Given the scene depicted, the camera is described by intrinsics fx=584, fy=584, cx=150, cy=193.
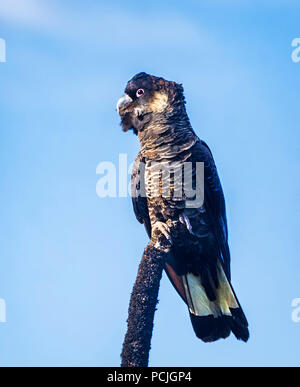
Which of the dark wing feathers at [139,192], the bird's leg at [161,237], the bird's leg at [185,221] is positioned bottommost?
the bird's leg at [161,237]

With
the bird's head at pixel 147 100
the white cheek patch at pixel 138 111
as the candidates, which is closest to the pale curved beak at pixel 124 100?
the bird's head at pixel 147 100

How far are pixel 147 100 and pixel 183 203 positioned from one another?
109 centimetres

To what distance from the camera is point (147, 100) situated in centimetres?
538

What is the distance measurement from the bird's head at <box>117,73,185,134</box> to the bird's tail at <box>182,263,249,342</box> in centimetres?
146

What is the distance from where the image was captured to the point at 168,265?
17.3ft

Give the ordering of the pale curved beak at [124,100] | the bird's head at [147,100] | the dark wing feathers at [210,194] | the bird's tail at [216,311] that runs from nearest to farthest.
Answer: the bird's tail at [216,311] < the dark wing feathers at [210,194] < the bird's head at [147,100] < the pale curved beak at [124,100]

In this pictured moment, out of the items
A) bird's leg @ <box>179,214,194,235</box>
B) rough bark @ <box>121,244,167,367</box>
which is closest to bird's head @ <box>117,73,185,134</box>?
bird's leg @ <box>179,214,194,235</box>

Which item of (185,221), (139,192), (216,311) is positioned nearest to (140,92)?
(139,192)

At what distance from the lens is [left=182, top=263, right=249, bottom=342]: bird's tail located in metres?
4.87

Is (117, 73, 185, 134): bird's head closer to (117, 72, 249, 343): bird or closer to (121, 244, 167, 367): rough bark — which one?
(117, 72, 249, 343): bird

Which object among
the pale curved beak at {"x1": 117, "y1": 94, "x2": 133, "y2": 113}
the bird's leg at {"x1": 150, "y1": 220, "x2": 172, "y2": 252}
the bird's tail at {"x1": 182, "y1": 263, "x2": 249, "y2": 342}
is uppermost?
the pale curved beak at {"x1": 117, "y1": 94, "x2": 133, "y2": 113}

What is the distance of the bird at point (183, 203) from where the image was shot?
16.2 feet

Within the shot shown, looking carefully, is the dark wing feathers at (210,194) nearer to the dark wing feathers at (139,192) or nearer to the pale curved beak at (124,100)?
the dark wing feathers at (139,192)

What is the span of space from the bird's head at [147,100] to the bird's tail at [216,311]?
146 cm
